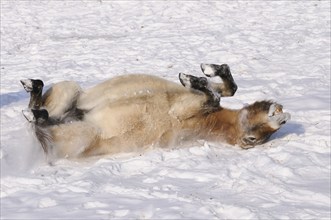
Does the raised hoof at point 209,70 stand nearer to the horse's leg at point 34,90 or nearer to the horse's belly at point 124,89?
the horse's belly at point 124,89

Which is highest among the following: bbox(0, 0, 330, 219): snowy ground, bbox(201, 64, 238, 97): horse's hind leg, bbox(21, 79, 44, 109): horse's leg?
bbox(21, 79, 44, 109): horse's leg

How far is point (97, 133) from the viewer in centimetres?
522

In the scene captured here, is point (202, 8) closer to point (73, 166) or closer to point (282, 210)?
point (73, 166)

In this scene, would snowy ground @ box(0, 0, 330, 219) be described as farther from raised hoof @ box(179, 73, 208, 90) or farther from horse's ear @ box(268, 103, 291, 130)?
raised hoof @ box(179, 73, 208, 90)

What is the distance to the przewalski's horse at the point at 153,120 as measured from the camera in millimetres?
5152

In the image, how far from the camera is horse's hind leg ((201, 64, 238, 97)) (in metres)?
5.72

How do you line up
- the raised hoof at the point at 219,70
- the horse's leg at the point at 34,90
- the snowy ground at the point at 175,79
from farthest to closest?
the raised hoof at the point at 219,70
the horse's leg at the point at 34,90
the snowy ground at the point at 175,79

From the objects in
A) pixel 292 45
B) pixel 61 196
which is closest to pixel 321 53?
pixel 292 45

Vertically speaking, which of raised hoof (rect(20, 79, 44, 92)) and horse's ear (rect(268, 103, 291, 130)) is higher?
raised hoof (rect(20, 79, 44, 92))

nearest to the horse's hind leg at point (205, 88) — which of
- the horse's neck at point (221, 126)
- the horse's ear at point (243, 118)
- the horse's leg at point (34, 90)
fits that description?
the horse's neck at point (221, 126)

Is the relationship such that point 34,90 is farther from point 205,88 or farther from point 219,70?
point 219,70

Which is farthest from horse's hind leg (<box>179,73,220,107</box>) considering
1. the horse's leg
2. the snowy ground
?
the horse's leg

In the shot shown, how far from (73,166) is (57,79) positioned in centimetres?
353

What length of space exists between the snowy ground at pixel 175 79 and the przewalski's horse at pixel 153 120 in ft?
0.56
